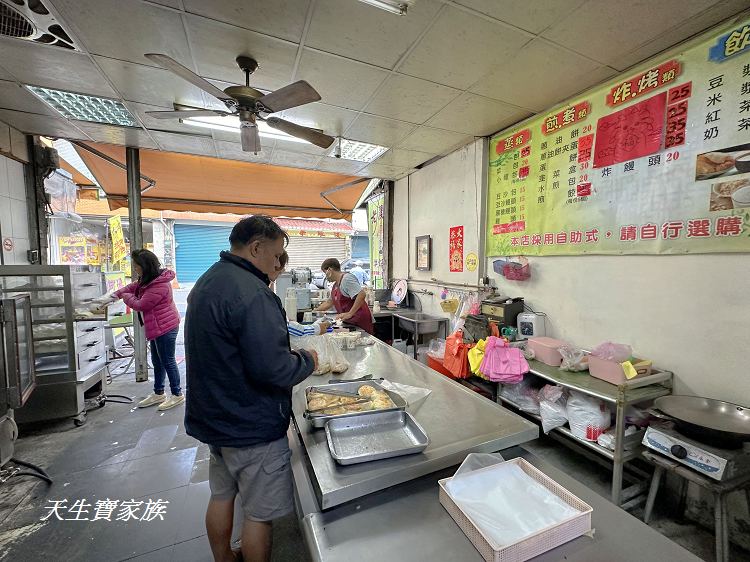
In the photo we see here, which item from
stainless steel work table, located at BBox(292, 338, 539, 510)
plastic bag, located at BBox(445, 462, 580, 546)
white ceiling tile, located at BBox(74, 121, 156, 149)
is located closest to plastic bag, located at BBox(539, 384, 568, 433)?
stainless steel work table, located at BBox(292, 338, 539, 510)

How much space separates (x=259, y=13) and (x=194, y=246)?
9360 millimetres

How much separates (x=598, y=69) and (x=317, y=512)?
3.22 m

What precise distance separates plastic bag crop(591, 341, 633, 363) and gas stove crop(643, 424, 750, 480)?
0.52 m

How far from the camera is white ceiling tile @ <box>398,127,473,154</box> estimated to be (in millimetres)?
3424

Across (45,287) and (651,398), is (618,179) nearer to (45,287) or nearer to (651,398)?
(651,398)

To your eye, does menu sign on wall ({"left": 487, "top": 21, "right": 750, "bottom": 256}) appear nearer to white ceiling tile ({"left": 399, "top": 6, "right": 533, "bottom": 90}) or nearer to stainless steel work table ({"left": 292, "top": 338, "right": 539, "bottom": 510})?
white ceiling tile ({"left": 399, "top": 6, "right": 533, "bottom": 90})

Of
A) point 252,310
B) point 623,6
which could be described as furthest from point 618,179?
point 252,310

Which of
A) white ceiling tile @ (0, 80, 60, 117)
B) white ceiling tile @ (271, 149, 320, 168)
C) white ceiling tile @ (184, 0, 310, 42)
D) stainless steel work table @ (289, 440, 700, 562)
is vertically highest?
white ceiling tile @ (184, 0, 310, 42)

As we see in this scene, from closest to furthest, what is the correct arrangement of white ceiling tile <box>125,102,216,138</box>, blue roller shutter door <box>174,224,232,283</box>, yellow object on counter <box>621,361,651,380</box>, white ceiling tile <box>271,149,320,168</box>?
yellow object on counter <box>621,361,651,380</box> < white ceiling tile <box>125,102,216,138</box> < white ceiling tile <box>271,149,320,168</box> < blue roller shutter door <box>174,224,232,283</box>

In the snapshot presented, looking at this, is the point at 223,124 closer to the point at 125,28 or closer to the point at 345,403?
the point at 125,28

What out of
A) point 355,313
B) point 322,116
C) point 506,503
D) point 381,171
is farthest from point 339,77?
point 506,503

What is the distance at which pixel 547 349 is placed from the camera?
250 cm

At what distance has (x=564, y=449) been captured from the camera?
8.75 ft

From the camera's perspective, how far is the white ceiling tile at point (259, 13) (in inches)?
67.3
